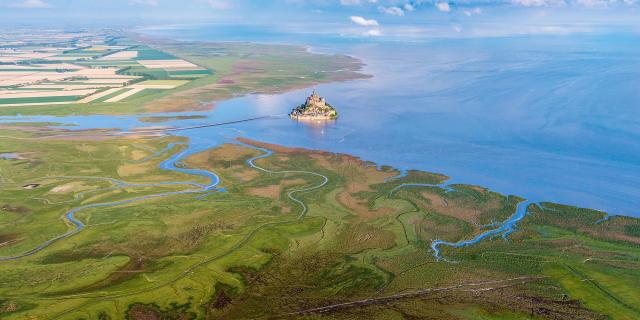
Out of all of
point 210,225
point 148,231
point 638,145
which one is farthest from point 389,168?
point 638,145

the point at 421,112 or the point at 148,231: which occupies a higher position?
the point at 421,112

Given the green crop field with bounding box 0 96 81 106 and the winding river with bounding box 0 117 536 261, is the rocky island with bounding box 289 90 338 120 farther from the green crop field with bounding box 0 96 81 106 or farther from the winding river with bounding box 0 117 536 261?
the green crop field with bounding box 0 96 81 106

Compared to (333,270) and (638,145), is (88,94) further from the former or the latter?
(638,145)

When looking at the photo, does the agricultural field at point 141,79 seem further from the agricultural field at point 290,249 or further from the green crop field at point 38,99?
the agricultural field at point 290,249

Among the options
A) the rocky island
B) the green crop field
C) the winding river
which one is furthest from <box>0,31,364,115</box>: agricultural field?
the winding river

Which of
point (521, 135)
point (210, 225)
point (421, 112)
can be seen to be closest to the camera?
point (210, 225)

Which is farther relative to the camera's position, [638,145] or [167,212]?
[638,145]

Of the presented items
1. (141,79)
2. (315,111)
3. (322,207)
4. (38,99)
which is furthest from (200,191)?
(141,79)
